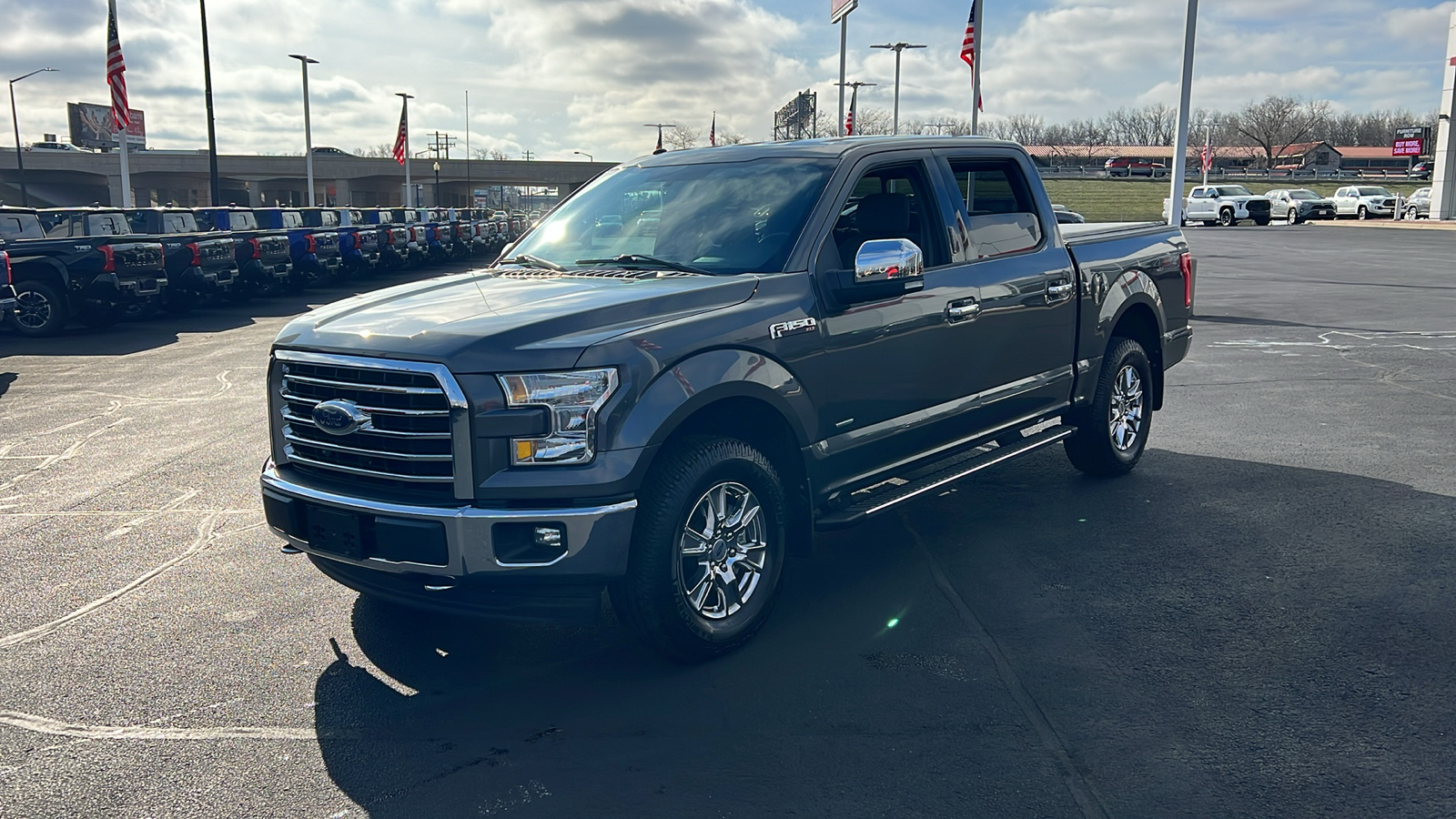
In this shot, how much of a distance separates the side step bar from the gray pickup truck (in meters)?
0.02

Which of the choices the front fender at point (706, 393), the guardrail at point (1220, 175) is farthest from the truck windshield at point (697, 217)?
the guardrail at point (1220, 175)

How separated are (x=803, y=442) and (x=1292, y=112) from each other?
153333 mm

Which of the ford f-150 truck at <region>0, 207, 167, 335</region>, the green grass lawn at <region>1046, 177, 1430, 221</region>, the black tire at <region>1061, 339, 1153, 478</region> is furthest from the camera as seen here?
the green grass lawn at <region>1046, 177, 1430, 221</region>

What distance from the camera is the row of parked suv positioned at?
15305mm

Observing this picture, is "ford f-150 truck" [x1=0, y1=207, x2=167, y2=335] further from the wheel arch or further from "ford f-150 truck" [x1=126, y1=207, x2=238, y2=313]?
the wheel arch

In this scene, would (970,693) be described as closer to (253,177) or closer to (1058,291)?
(1058,291)

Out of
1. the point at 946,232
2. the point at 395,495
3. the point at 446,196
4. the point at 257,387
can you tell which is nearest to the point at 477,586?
the point at 395,495

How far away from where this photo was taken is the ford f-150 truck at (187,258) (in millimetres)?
17766

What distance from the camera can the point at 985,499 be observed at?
22.0 ft

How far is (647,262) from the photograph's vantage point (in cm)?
495

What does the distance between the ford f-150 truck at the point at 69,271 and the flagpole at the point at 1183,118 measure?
1474 cm

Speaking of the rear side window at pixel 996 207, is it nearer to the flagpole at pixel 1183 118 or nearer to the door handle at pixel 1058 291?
the door handle at pixel 1058 291

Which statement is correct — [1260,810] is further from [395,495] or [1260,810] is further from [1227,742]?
[395,495]

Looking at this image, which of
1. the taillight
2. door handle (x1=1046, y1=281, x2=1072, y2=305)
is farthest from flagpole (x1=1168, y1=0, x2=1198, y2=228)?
door handle (x1=1046, y1=281, x2=1072, y2=305)
